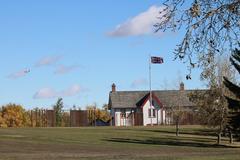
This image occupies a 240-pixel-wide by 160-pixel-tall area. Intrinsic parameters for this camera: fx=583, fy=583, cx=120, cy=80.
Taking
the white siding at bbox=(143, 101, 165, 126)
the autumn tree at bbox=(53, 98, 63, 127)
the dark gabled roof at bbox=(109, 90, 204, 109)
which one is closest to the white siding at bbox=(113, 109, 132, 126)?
the dark gabled roof at bbox=(109, 90, 204, 109)

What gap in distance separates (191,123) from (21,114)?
2972cm

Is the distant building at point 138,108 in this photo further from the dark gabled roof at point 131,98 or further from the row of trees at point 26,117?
the row of trees at point 26,117

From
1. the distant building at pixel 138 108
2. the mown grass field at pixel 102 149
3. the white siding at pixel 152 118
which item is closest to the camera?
the mown grass field at pixel 102 149

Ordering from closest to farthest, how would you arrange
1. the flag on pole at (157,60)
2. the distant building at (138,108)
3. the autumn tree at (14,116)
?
the autumn tree at (14,116) < the flag on pole at (157,60) < the distant building at (138,108)

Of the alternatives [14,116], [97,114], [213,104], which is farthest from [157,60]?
[213,104]

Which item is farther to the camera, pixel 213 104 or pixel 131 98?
pixel 131 98

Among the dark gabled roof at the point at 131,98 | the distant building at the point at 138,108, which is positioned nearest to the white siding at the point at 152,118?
the distant building at the point at 138,108

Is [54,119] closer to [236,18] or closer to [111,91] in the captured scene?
[111,91]

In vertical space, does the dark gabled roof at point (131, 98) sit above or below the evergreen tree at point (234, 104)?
above

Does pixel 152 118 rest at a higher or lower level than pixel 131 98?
lower

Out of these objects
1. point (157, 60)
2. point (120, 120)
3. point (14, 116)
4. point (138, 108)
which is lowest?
point (120, 120)

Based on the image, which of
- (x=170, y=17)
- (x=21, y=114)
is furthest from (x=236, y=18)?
(x=21, y=114)

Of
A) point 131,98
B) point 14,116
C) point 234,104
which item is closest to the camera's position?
point 234,104

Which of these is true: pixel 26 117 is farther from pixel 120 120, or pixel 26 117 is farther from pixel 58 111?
pixel 120 120
